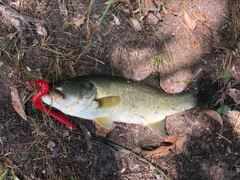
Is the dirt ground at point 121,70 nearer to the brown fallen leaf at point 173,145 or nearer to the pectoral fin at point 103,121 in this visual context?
the brown fallen leaf at point 173,145

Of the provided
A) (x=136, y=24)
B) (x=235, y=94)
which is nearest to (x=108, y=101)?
(x=136, y=24)

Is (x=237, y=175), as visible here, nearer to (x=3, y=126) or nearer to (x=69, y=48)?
(x=69, y=48)

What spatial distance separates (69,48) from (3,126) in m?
1.31

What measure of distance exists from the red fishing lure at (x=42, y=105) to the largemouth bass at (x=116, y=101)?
0.23 ft

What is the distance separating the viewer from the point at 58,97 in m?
Answer: 3.39

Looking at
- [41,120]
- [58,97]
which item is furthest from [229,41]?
[41,120]

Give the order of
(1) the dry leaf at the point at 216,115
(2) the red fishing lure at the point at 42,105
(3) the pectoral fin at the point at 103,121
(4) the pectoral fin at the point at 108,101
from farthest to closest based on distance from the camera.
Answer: (1) the dry leaf at the point at 216,115
(3) the pectoral fin at the point at 103,121
(4) the pectoral fin at the point at 108,101
(2) the red fishing lure at the point at 42,105

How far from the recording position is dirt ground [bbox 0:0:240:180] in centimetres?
400

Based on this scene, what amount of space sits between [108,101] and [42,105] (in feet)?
2.54

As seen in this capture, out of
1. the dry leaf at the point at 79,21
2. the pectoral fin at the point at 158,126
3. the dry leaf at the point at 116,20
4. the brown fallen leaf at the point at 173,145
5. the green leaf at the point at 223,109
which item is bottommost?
the brown fallen leaf at the point at 173,145

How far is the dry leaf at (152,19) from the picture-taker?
422 centimetres

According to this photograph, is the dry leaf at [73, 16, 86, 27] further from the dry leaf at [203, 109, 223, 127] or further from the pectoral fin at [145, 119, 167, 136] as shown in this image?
the dry leaf at [203, 109, 223, 127]

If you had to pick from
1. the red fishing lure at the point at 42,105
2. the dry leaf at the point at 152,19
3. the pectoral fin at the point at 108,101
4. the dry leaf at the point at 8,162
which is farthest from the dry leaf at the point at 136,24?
the dry leaf at the point at 8,162

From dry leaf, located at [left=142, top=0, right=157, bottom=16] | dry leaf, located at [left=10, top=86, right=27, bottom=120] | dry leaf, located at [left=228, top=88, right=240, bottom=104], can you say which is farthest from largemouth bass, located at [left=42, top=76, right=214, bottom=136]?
dry leaf, located at [left=142, top=0, right=157, bottom=16]
